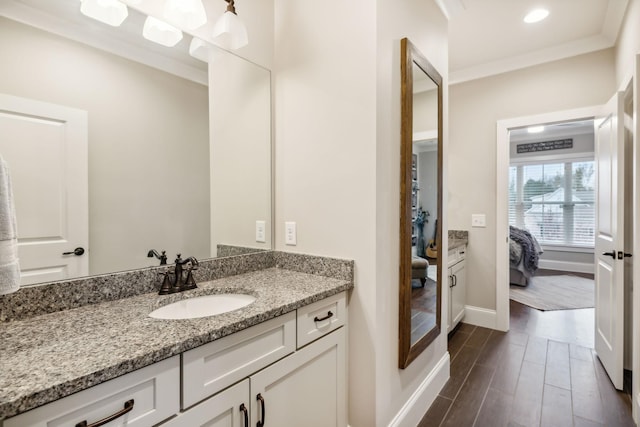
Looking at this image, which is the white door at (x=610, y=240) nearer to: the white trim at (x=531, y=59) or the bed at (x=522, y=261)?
the white trim at (x=531, y=59)

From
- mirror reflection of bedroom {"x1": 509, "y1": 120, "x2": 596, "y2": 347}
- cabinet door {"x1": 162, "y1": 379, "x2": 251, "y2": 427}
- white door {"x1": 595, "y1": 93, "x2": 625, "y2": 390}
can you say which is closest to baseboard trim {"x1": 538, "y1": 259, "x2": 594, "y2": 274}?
mirror reflection of bedroom {"x1": 509, "y1": 120, "x2": 596, "y2": 347}

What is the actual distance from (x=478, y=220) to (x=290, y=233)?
244 centimetres

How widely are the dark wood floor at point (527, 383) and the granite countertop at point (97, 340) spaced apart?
1426 millimetres

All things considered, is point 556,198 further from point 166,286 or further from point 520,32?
point 166,286

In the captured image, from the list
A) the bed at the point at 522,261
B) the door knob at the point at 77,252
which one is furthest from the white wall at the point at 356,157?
the bed at the point at 522,261

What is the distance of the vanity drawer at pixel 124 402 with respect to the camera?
642 millimetres

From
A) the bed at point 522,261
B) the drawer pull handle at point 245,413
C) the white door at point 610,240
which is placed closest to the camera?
the drawer pull handle at point 245,413

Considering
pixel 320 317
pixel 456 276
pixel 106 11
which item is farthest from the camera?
pixel 456 276

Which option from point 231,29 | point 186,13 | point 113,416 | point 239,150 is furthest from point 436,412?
point 186,13

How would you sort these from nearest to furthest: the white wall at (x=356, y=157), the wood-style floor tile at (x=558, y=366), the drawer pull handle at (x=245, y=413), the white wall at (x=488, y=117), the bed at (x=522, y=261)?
the drawer pull handle at (x=245, y=413), the white wall at (x=356, y=157), the wood-style floor tile at (x=558, y=366), the white wall at (x=488, y=117), the bed at (x=522, y=261)

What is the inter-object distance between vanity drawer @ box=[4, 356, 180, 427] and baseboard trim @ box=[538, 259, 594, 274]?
7.30 meters

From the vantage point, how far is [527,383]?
2236 mm

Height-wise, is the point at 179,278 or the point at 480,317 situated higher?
the point at 179,278

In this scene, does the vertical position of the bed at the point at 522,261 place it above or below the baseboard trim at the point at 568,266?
above
